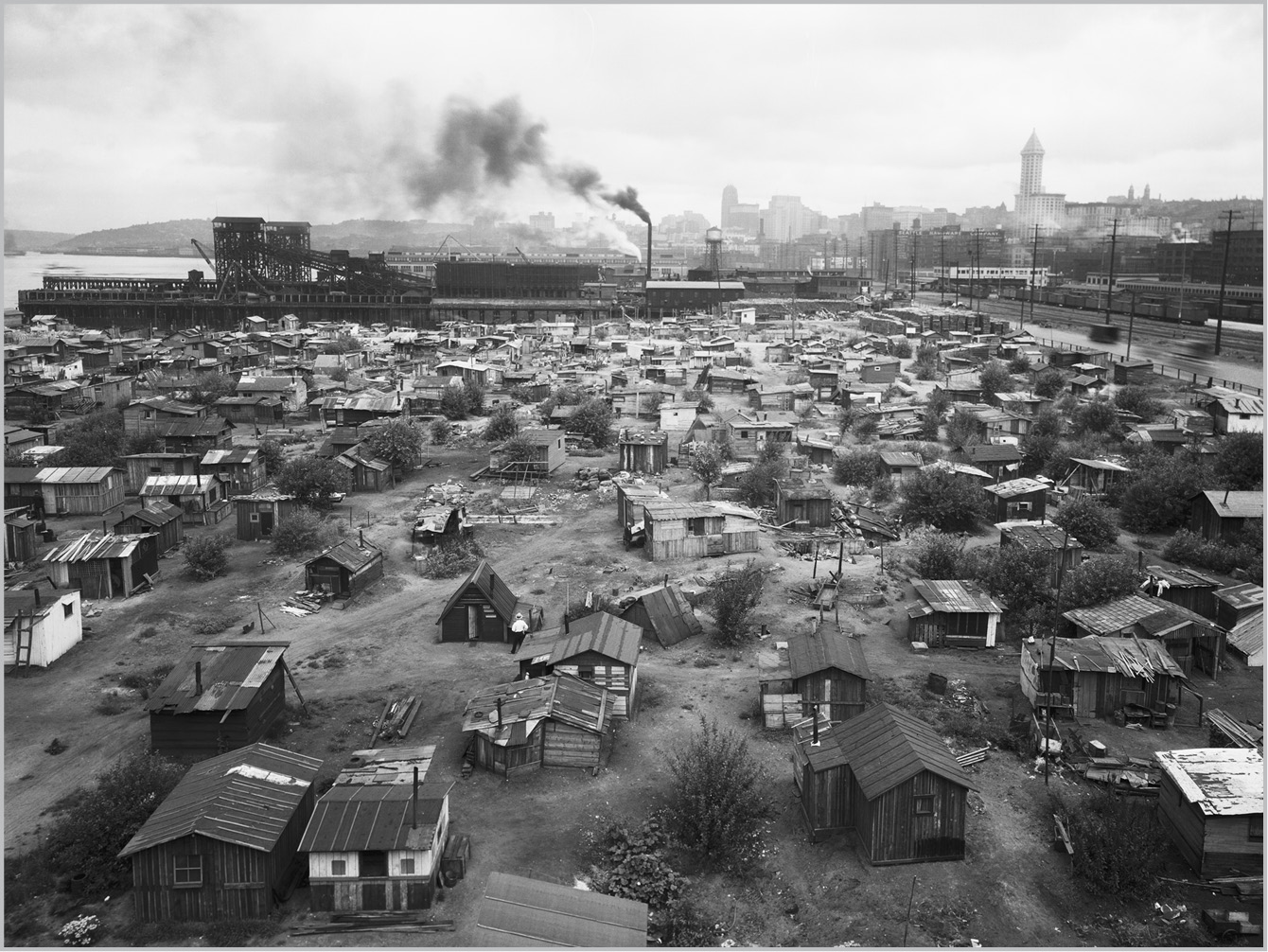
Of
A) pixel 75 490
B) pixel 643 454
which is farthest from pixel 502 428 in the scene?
pixel 75 490

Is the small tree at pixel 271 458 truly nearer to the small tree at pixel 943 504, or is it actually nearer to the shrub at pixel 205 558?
the shrub at pixel 205 558

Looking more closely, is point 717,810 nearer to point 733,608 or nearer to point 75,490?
point 733,608

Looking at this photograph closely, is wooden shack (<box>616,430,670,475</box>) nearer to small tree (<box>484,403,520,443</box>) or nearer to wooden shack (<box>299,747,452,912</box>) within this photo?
small tree (<box>484,403,520,443</box>)

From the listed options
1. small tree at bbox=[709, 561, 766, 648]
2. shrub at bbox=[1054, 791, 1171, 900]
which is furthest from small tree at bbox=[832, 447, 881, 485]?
shrub at bbox=[1054, 791, 1171, 900]

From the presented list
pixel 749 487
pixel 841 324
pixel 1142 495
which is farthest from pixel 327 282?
pixel 1142 495

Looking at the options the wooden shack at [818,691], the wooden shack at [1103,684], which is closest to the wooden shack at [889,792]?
the wooden shack at [818,691]

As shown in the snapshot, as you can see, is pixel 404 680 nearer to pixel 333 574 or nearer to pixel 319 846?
pixel 333 574
